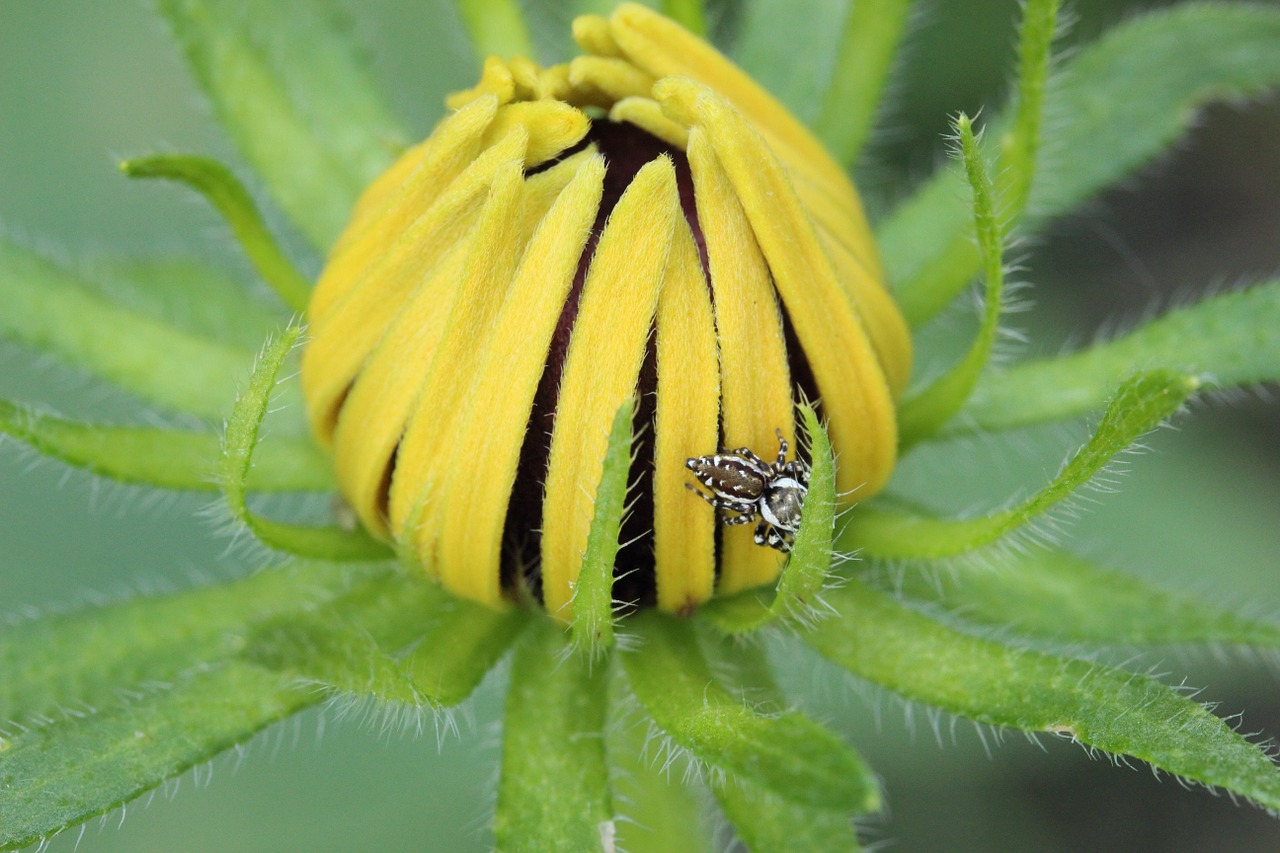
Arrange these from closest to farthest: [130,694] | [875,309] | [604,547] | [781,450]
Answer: [604,547] → [781,450] → [875,309] → [130,694]

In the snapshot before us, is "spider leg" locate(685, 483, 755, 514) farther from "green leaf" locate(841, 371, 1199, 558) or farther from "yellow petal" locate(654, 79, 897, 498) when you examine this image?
"green leaf" locate(841, 371, 1199, 558)

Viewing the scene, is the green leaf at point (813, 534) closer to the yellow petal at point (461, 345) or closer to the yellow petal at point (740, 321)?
the yellow petal at point (740, 321)

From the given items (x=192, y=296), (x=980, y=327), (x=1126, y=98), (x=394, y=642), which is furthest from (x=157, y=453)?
(x=1126, y=98)

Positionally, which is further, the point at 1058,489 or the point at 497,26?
the point at 497,26

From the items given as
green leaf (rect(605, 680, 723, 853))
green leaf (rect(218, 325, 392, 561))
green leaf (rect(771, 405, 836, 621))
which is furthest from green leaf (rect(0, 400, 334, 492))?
green leaf (rect(771, 405, 836, 621))

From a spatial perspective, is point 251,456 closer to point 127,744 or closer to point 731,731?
point 127,744

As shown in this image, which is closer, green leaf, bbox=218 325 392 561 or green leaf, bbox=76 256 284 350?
green leaf, bbox=218 325 392 561

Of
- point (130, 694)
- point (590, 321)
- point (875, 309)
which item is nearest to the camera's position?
point (590, 321)
